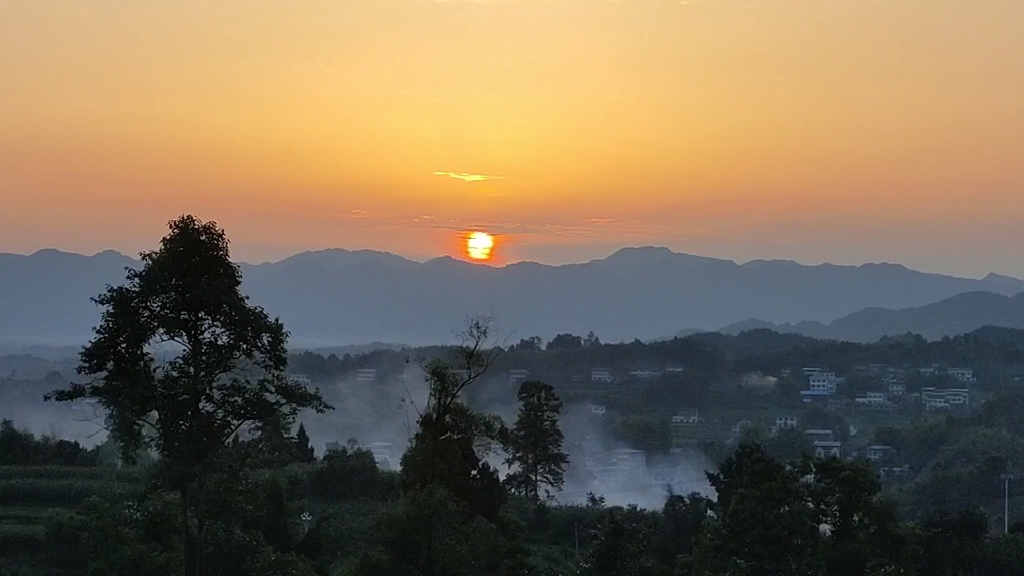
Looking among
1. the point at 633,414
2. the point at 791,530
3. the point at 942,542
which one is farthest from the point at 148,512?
the point at 633,414

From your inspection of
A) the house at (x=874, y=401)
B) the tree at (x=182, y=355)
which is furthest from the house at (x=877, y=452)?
the tree at (x=182, y=355)

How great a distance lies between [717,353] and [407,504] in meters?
107

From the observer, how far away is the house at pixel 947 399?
9769 cm

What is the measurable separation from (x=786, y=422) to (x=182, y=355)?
Answer: 273ft

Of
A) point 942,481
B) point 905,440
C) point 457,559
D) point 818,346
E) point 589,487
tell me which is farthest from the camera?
point 818,346

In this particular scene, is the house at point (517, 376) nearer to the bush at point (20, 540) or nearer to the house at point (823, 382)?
the house at point (823, 382)

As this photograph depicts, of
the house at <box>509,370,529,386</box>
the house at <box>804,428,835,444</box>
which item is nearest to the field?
the house at <box>804,428,835,444</box>

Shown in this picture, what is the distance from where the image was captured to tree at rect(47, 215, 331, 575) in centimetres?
1237

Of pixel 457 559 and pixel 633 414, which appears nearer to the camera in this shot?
pixel 457 559

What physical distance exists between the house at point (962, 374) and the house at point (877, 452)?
145 feet

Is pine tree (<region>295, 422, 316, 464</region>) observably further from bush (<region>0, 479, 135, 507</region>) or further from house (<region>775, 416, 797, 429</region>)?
house (<region>775, 416, 797, 429</region>)

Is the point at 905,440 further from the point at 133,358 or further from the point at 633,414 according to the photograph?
the point at 133,358

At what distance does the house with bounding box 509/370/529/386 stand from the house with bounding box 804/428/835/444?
32937 mm

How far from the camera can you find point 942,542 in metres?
20.2
